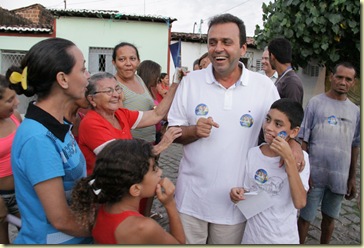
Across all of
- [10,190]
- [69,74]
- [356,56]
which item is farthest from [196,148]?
[356,56]

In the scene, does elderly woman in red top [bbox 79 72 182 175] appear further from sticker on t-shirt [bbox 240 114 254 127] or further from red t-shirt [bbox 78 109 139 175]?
sticker on t-shirt [bbox 240 114 254 127]

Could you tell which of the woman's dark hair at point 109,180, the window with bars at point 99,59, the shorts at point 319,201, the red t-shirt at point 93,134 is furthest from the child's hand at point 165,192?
the window with bars at point 99,59

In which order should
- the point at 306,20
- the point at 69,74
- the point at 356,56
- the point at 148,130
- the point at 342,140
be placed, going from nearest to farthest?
the point at 69,74 < the point at 342,140 < the point at 148,130 < the point at 306,20 < the point at 356,56

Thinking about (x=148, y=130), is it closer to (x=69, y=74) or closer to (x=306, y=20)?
(x=69, y=74)

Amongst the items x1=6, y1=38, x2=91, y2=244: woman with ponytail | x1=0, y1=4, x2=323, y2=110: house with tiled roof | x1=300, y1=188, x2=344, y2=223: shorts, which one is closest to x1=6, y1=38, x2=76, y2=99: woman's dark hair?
x1=6, y1=38, x2=91, y2=244: woman with ponytail

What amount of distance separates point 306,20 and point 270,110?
682 centimetres

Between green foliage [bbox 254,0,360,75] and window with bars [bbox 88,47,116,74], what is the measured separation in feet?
22.8

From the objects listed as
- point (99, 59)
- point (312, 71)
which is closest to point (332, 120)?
point (312, 71)

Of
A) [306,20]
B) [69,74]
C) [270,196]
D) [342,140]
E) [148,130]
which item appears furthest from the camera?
[306,20]

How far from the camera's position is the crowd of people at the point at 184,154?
5.38 ft

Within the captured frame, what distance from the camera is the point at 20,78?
5.57 ft

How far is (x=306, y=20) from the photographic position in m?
8.16

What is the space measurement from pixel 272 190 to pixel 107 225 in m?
1.09

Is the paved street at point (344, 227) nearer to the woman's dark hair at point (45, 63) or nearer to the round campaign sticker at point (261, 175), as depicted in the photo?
the round campaign sticker at point (261, 175)
